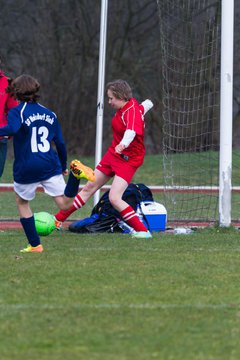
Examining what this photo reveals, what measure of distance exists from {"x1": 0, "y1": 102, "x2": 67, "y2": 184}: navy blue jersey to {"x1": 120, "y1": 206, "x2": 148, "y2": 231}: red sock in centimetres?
126

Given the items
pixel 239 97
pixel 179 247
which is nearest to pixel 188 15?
pixel 179 247

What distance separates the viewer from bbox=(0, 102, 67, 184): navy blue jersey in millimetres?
8828

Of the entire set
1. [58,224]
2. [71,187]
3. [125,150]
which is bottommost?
[58,224]

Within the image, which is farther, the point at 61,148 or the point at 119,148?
the point at 119,148

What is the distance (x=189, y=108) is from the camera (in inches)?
677

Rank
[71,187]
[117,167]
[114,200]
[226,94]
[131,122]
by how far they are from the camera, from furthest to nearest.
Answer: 1. [226,94]
2. [117,167]
3. [114,200]
4. [131,122]
5. [71,187]

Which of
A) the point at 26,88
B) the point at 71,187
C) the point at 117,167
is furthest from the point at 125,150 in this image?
the point at 26,88

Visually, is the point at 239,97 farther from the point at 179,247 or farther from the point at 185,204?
the point at 179,247

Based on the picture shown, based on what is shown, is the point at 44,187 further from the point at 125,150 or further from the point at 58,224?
the point at 58,224

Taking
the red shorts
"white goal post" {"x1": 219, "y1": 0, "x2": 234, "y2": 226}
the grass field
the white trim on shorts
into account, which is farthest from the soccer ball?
"white goal post" {"x1": 219, "y1": 0, "x2": 234, "y2": 226}

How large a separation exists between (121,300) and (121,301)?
0.04 metres

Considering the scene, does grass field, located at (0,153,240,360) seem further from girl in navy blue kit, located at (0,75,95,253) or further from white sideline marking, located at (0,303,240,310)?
girl in navy blue kit, located at (0,75,95,253)

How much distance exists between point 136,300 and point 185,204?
7.54 metres

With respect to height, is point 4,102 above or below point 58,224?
above
